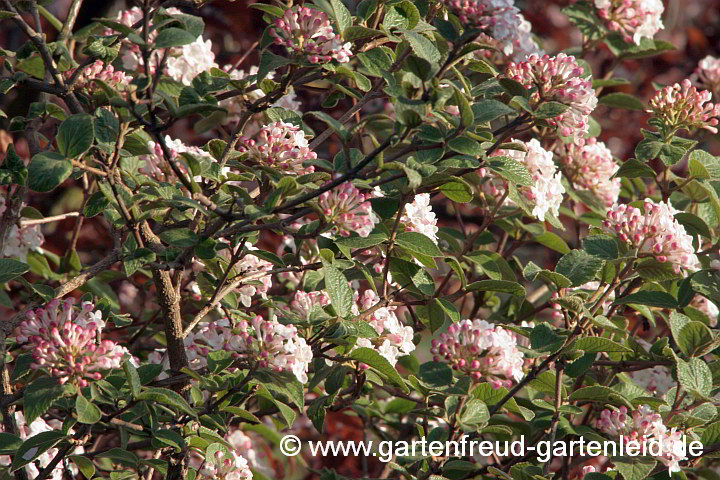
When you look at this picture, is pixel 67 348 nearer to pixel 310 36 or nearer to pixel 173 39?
pixel 173 39

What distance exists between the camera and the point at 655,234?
65.6 inches

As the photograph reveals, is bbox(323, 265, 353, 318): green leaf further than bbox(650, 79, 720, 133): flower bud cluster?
No

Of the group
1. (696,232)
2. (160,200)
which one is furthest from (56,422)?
(696,232)

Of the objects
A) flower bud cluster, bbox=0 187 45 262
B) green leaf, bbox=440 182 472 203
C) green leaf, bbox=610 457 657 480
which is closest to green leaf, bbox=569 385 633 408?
green leaf, bbox=610 457 657 480

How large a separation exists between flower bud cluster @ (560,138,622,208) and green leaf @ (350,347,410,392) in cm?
90

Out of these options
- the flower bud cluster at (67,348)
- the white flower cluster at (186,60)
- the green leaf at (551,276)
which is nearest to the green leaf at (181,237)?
the flower bud cluster at (67,348)

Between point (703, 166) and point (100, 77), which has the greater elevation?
point (100, 77)

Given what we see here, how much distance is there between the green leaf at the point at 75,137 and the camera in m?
1.38

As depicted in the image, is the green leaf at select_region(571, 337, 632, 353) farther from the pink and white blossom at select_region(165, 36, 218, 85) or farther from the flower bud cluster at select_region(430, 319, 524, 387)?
the pink and white blossom at select_region(165, 36, 218, 85)

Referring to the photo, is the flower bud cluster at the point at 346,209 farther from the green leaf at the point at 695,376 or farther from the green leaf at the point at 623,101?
the green leaf at the point at 623,101

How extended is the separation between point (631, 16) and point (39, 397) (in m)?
1.83

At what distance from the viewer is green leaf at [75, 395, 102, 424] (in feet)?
4.45

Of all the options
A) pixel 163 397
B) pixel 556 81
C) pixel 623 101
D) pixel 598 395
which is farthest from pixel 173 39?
pixel 623 101

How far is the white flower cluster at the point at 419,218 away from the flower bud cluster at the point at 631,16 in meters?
1.02
